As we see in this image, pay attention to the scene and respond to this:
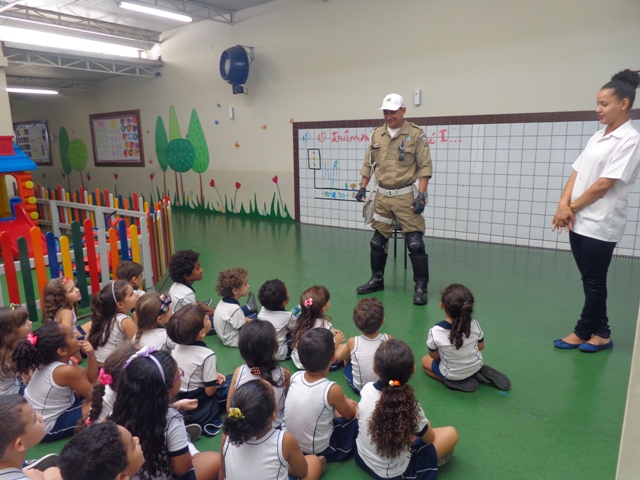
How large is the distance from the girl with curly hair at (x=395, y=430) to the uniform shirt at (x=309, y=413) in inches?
5.7

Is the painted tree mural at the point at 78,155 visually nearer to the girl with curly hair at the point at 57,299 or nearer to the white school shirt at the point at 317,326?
the girl with curly hair at the point at 57,299

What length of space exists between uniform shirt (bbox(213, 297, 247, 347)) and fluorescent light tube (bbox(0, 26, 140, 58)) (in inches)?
256

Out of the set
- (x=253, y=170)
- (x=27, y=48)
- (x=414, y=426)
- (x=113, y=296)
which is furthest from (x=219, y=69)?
(x=414, y=426)

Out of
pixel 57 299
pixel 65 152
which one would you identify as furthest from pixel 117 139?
pixel 57 299

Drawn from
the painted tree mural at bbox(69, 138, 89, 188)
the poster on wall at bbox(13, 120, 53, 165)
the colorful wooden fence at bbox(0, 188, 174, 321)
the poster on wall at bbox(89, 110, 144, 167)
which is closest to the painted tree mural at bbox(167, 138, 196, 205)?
the poster on wall at bbox(89, 110, 144, 167)

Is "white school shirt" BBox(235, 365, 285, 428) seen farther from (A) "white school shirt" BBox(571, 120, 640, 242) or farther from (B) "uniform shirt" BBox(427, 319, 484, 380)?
(A) "white school shirt" BBox(571, 120, 640, 242)

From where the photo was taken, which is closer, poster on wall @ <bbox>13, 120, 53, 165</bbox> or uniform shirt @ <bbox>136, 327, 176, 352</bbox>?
uniform shirt @ <bbox>136, 327, 176, 352</bbox>

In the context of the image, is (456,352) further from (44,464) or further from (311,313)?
(44,464)

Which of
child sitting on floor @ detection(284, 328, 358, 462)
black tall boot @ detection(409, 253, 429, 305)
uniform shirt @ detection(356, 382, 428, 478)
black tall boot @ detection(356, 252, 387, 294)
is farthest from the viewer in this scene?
black tall boot @ detection(356, 252, 387, 294)

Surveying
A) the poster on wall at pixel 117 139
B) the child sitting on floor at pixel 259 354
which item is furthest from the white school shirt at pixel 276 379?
the poster on wall at pixel 117 139

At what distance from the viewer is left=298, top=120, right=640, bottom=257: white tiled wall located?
5.03 metres

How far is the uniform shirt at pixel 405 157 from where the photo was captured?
12.4 ft

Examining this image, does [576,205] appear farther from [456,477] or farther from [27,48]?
[27,48]

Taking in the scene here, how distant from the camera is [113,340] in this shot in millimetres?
2529
